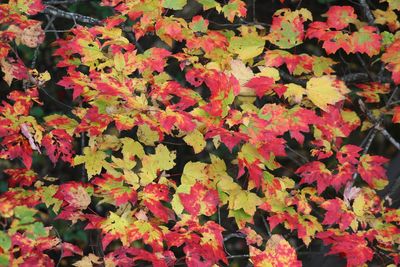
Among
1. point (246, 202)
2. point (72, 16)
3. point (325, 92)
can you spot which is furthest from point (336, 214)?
point (72, 16)

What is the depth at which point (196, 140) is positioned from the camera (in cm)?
273

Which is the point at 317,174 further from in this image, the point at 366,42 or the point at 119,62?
the point at 119,62

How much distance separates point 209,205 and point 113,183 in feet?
1.62

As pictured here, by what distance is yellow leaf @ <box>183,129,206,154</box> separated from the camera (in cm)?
271

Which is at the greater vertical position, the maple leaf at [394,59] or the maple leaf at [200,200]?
the maple leaf at [394,59]

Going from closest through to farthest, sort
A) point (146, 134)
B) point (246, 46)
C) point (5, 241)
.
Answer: point (5, 241) < point (146, 134) < point (246, 46)

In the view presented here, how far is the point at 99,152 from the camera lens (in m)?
2.92

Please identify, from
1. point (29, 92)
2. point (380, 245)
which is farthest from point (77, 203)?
point (380, 245)

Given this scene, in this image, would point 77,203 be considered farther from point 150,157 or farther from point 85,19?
point 85,19

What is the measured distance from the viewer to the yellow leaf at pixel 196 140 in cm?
271

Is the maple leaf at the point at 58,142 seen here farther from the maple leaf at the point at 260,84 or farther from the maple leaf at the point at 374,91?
the maple leaf at the point at 374,91

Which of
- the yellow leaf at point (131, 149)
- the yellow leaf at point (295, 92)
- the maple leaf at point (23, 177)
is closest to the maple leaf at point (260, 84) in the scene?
the yellow leaf at point (295, 92)

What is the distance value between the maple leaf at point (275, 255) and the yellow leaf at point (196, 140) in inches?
22.8

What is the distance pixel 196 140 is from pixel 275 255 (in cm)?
74
